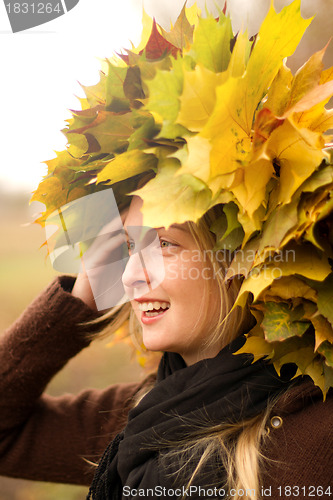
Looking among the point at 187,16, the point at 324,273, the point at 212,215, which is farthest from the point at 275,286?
the point at 187,16

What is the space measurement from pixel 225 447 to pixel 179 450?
0.37 ft

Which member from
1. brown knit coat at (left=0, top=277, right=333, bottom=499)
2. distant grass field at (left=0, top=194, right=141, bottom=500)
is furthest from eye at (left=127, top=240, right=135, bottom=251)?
distant grass field at (left=0, top=194, right=141, bottom=500)

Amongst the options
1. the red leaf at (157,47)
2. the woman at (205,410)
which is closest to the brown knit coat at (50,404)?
the woman at (205,410)

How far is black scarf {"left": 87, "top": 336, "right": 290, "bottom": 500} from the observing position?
0.99 m

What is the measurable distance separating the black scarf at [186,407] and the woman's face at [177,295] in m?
0.08

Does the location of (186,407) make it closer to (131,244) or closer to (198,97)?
(131,244)

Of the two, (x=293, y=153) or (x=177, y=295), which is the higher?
(x=293, y=153)

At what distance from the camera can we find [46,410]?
1533 mm

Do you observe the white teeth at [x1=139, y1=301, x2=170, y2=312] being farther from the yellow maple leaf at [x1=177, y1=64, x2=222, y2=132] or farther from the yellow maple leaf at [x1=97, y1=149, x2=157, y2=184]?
the yellow maple leaf at [x1=177, y1=64, x2=222, y2=132]

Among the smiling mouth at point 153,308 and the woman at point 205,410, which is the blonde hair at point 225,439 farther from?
the smiling mouth at point 153,308

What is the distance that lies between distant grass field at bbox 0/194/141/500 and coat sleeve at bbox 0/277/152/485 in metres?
1.40

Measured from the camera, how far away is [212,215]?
1.01 m

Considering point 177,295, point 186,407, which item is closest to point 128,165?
point 177,295

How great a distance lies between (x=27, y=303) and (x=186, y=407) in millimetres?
2555
